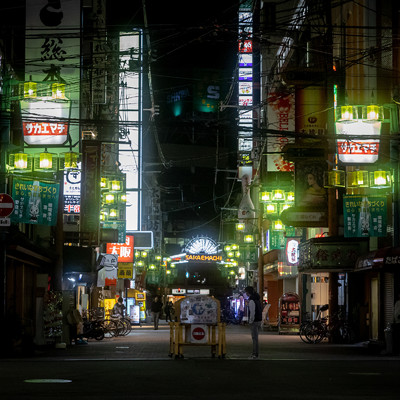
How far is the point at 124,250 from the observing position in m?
50.2

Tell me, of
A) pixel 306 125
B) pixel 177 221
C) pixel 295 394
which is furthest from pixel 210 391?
pixel 177 221

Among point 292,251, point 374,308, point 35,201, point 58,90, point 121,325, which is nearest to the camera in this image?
point 35,201

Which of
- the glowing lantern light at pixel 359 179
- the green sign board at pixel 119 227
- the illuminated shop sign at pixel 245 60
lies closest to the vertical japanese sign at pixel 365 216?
the glowing lantern light at pixel 359 179

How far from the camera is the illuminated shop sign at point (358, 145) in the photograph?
2566 centimetres

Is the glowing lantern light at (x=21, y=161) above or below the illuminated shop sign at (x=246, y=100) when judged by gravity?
below

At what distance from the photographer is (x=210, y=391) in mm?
13102

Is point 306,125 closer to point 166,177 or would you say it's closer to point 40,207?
point 40,207

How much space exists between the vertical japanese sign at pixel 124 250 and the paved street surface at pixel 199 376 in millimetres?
25351

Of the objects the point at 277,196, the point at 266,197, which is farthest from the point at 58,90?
the point at 277,196

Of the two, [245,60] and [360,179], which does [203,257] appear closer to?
[245,60]

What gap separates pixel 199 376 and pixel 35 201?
13.2 m

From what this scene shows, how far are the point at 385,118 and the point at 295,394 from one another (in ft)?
54.5

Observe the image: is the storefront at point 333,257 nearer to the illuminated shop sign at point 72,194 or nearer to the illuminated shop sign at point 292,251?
the illuminated shop sign at point 292,251

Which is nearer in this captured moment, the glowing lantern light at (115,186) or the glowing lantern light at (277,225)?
the glowing lantern light at (115,186)
